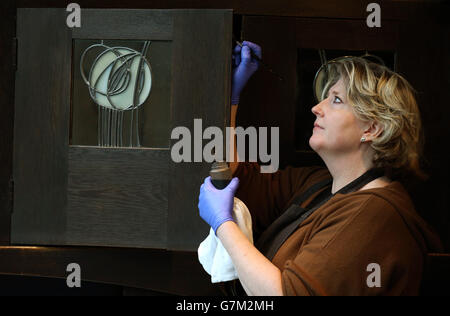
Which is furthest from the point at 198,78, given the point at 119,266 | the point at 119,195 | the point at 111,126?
the point at 119,266

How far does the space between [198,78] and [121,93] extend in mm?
236

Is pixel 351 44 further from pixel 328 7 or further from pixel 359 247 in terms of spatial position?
pixel 359 247

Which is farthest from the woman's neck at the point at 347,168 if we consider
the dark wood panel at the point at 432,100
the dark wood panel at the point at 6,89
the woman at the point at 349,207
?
the dark wood panel at the point at 6,89

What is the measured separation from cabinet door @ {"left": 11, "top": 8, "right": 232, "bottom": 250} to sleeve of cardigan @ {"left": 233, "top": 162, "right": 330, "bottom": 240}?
0.73ft

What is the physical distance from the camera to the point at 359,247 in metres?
1.12

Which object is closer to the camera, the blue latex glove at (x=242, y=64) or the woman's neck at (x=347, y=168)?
the woman's neck at (x=347, y=168)

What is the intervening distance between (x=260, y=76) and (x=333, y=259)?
31.5 inches

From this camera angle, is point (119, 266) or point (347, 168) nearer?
point (347, 168)

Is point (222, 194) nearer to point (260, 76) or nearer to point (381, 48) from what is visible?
point (260, 76)

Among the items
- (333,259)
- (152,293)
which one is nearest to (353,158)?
(333,259)

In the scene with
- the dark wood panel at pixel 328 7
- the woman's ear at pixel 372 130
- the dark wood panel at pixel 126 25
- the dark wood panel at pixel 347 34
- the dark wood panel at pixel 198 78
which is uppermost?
the dark wood panel at pixel 328 7

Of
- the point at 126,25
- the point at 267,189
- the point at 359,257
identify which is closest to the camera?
the point at 359,257

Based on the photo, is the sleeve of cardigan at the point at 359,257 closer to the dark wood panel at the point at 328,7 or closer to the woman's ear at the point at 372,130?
the woman's ear at the point at 372,130

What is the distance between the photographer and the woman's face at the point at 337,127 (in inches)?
51.2
